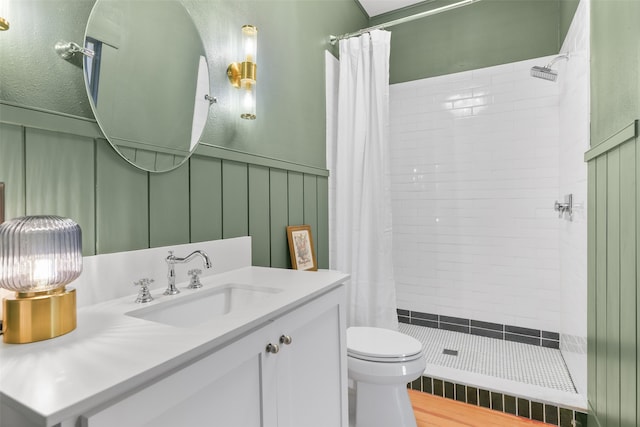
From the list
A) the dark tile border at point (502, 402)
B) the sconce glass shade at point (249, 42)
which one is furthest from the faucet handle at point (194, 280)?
the dark tile border at point (502, 402)

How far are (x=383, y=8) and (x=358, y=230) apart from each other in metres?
1.93

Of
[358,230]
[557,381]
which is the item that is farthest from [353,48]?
[557,381]

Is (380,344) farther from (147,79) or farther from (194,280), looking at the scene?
(147,79)

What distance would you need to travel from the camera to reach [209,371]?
2.23 feet

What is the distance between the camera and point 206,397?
68cm

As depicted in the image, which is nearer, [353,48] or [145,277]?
[145,277]

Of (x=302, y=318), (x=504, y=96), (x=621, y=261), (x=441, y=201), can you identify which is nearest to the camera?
(x=302, y=318)

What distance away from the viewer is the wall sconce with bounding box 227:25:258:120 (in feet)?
4.83

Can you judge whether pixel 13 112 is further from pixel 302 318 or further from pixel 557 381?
pixel 557 381

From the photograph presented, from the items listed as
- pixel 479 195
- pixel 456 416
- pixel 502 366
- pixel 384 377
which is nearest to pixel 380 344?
pixel 384 377

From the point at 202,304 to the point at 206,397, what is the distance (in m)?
0.48

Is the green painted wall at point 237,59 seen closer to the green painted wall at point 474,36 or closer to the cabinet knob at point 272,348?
the green painted wall at point 474,36

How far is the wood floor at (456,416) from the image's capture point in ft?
5.61

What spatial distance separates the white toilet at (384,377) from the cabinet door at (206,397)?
32.1 inches
